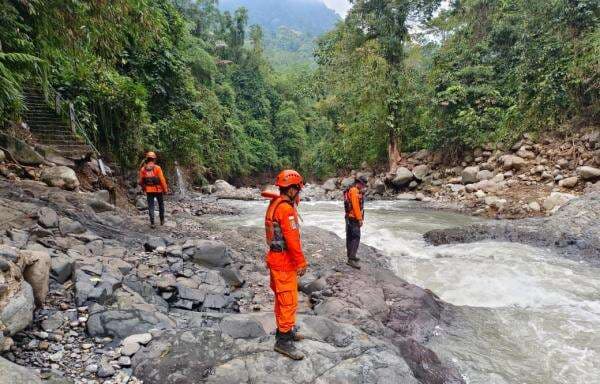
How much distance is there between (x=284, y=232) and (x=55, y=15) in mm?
4847

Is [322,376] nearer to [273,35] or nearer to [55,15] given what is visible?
[55,15]

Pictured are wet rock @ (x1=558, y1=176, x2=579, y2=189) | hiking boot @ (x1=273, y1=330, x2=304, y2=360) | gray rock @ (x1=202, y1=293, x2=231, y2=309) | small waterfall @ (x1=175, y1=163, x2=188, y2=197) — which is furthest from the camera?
small waterfall @ (x1=175, y1=163, x2=188, y2=197)

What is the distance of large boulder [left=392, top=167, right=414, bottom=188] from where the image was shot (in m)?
19.3

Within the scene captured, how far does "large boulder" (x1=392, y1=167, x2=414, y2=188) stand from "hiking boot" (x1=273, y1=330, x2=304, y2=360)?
1648 cm

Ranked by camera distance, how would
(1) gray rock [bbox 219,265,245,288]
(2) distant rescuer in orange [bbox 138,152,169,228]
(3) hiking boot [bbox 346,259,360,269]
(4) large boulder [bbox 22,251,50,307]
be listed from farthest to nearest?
(2) distant rescuer in orange [bbox 138,152,169,228] → (3) hiking boot [bbox 346,259,360,269] → (1) gray rock [bbox 219,265,245,288] → (4) large boulder [bbox 22,251,50,307]

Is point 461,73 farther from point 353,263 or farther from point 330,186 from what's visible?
point 353,263

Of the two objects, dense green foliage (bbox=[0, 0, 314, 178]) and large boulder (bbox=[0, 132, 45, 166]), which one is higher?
dense green foliage (bbox=[0, 0, 314, 178])

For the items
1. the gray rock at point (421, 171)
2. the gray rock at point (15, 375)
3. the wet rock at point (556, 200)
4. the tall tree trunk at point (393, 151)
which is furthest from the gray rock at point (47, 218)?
the tall tree trunk at point (393, 151)

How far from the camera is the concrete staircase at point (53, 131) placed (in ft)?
33.4

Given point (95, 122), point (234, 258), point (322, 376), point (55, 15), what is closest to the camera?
point (322, 376)

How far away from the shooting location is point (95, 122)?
12.1m

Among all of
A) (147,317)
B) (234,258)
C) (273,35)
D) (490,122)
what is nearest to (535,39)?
Answer: (490,122)

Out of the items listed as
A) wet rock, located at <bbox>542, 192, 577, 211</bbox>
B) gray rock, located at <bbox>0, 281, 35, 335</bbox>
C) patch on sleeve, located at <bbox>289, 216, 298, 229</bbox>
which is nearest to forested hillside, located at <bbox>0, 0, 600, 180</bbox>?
gray rock, located at <bbox>0, 281, 35, 335</bbox>

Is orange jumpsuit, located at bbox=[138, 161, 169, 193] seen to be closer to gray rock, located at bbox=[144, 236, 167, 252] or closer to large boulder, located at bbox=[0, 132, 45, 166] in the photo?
gray rock, located at bbox=[144, 236, 167, 252]
